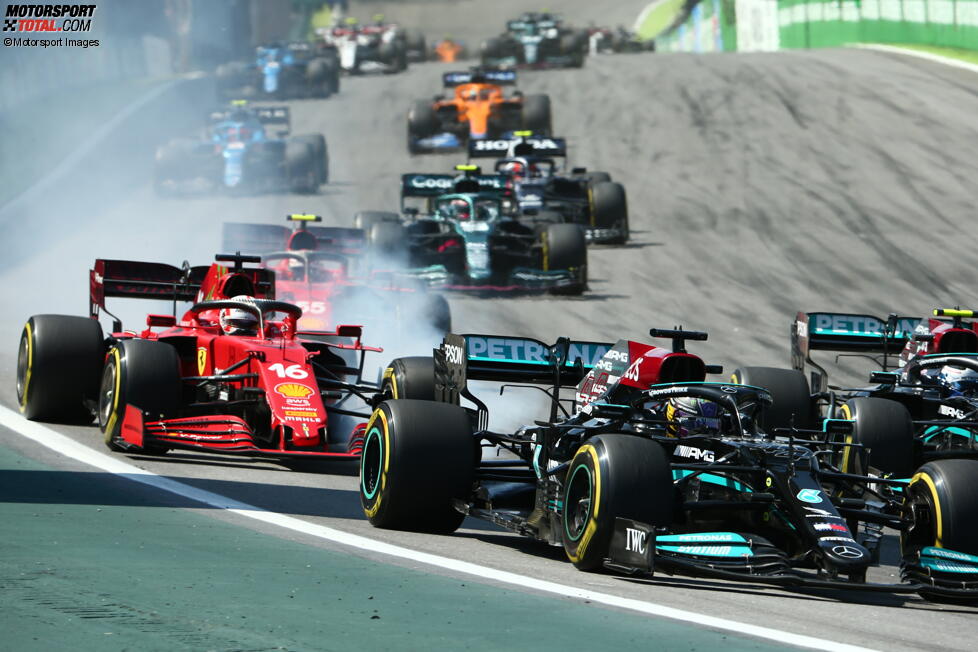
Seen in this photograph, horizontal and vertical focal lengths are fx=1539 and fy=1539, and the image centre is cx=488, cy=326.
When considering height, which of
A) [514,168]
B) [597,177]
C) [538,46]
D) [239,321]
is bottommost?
[239,321]

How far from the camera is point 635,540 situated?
27.8 ft

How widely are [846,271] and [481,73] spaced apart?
1624 centimetres

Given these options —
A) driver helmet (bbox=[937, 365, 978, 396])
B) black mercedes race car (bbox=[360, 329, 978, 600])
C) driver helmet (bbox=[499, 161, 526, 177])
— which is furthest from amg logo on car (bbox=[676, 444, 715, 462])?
driver helmet (bbox=[499, 161, 526, 177])

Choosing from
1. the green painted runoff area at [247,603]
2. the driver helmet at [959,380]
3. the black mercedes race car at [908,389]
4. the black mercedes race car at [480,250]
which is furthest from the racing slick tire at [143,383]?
the black mercedes race car at [480,250]

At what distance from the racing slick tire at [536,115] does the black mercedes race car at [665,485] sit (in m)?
30.0

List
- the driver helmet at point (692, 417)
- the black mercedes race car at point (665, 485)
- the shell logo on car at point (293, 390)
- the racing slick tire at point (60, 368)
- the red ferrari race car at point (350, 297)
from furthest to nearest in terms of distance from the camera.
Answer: the red ferrari race car at point (350, 297)
the racing slick tire at point (60, 368)
the shell logo on car at point (293, 390)
the driver helmet at point (692, 417)
the black mercedes race car at point (665, 485)

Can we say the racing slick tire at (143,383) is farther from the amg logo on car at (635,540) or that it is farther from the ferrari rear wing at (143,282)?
the amg logo on car at (635,540)

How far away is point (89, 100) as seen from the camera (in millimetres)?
42500

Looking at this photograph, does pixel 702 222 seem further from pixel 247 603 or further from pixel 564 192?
pixel 247 603

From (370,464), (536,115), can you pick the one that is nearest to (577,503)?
(370,464)

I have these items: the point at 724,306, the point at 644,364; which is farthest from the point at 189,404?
the point at 724,306

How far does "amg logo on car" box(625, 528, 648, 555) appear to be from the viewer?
8.45 meters

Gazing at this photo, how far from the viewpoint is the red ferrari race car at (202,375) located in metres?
12.7

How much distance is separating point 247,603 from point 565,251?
1921 cm
